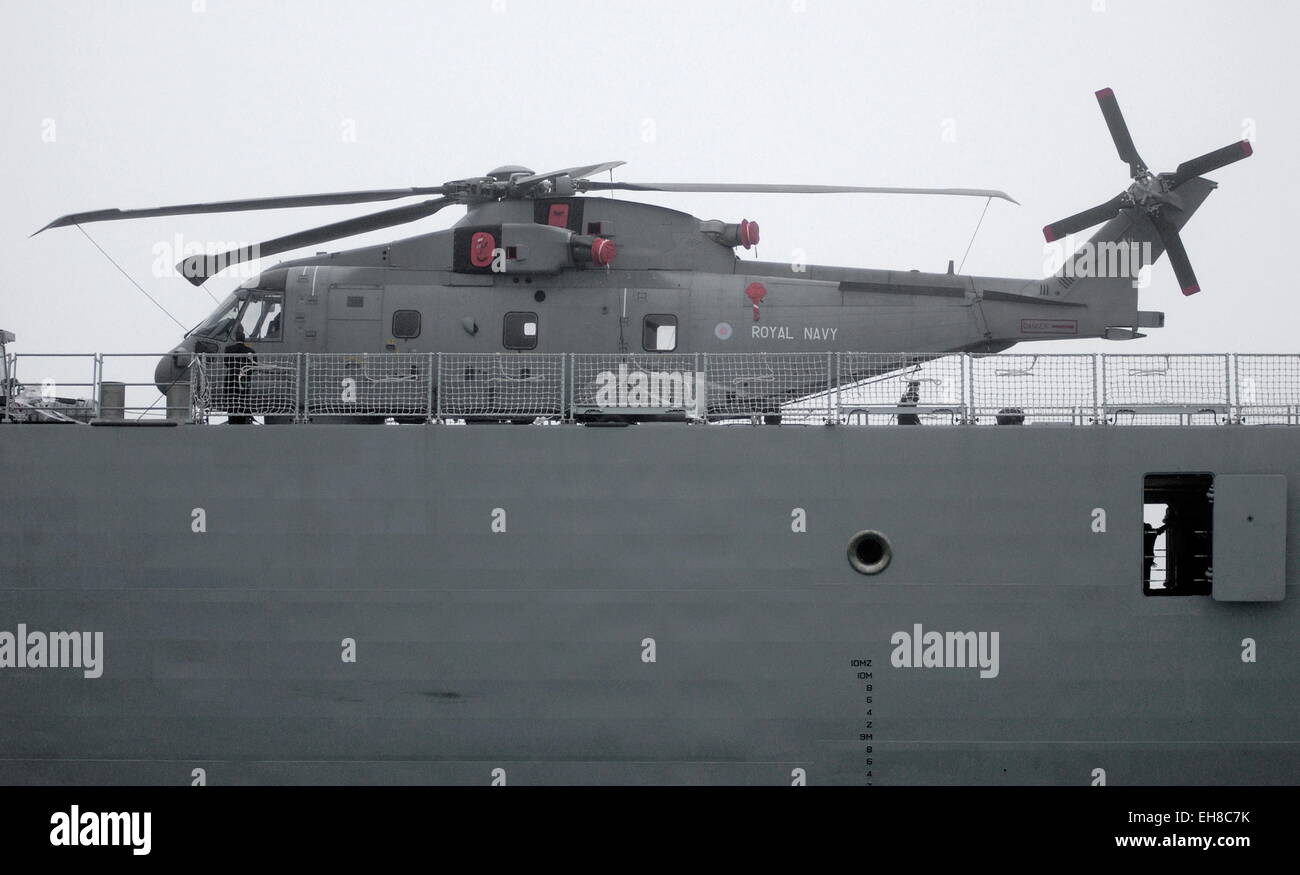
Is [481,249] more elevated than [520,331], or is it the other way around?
[481,249]

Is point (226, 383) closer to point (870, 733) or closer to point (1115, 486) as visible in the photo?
point (870, 733)

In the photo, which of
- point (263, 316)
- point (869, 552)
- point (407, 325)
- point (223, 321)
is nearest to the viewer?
point (869, 552)

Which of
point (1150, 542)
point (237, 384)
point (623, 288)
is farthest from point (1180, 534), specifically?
point (237, 384)

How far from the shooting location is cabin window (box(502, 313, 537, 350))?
18969 millimetres

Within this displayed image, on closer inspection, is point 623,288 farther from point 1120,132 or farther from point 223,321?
point 1120,132

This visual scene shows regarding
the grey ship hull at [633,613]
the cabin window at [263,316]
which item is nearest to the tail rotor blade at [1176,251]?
the grey ship hull at [633,613]

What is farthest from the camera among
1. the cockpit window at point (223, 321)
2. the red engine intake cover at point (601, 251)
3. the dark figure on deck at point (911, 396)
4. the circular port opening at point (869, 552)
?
the cockpit window at point (223, 321)

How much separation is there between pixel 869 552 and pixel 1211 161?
9.07m

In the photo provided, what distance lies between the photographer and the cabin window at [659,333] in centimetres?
1900

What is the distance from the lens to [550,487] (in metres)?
17.0

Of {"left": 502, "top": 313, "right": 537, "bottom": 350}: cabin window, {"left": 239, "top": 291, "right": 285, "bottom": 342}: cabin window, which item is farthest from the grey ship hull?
{"left": 239, "top": 291, "right": 285, "bottom": 342}: cabin window

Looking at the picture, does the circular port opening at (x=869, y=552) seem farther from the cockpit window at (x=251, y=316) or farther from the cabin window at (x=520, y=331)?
the cockpit window at (x=251, y=316)

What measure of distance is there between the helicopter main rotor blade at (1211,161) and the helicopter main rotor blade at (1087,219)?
84 centimetres

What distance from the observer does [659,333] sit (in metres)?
19.0
